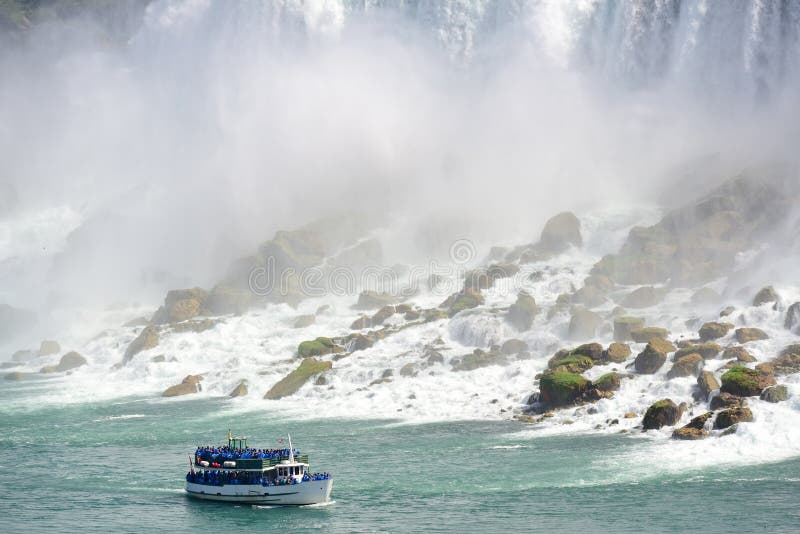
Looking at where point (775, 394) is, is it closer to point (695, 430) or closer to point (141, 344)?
point (695, 430)

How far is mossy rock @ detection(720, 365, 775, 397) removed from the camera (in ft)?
171

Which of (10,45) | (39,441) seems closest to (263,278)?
(39,441)

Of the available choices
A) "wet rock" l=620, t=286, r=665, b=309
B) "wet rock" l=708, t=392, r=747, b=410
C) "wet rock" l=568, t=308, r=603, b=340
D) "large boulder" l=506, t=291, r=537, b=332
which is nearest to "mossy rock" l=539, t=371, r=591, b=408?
"wet rock" l=708, t=392, r=747, b=410

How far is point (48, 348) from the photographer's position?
100000 millimetres

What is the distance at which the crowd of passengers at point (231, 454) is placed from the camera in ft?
147

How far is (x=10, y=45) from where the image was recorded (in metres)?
169

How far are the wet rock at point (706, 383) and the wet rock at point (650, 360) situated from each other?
450 cm

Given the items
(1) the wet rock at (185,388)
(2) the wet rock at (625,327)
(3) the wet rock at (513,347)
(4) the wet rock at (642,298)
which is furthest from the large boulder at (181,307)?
(2) the wet rock at (625,327)

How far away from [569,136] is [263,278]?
39.2 meters

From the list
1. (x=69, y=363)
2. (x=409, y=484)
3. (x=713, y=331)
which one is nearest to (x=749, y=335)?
(x=713, y=331)

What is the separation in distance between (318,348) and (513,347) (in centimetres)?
1627

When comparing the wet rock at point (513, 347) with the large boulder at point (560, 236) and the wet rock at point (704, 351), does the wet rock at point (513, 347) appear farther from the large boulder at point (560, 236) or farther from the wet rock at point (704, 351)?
the large boulder at point (560, 236)

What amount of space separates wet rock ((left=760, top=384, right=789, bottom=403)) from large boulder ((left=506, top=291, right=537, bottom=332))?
2624cm

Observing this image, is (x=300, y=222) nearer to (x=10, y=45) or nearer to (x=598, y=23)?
(x=598, y=23)
